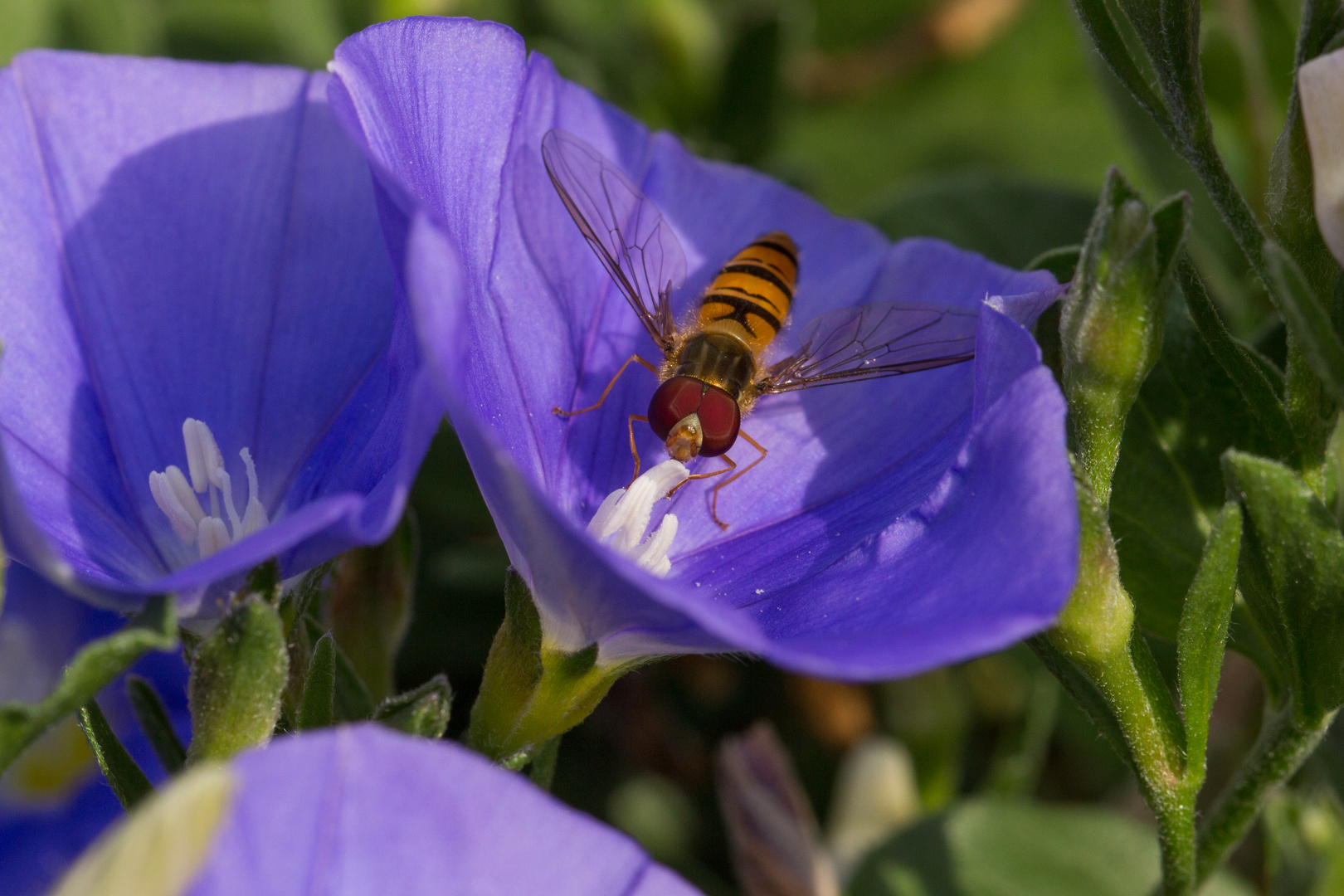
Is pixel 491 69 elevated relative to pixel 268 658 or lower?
elevated

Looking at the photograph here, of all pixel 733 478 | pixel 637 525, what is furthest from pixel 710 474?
pixel 637 525

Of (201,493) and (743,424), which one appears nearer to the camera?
(201,493)

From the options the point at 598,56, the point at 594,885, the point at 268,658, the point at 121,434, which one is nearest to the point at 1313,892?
the point at 594,885

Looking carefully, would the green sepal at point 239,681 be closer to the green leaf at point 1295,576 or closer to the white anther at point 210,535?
the white anther at point 210,535

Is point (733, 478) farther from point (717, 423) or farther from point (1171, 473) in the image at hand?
point (1171, 473)

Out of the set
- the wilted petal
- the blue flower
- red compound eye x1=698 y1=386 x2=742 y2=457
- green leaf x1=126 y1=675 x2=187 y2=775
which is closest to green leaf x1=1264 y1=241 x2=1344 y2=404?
the wilted petal

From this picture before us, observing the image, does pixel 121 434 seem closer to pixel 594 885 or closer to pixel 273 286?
pixel 273 286
